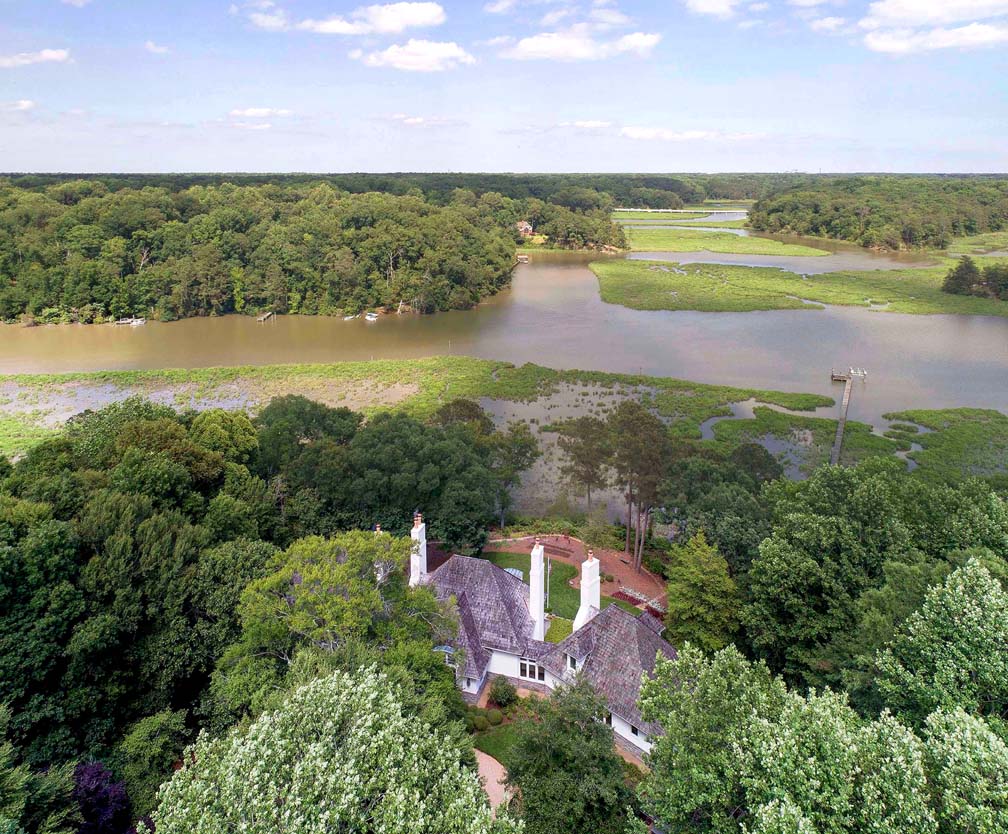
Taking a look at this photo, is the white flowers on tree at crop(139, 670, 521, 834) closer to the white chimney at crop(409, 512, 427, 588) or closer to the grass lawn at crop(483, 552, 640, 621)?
the white chimney at crop(409, 512, 427, 588)

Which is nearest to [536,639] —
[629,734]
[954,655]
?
[629,734]

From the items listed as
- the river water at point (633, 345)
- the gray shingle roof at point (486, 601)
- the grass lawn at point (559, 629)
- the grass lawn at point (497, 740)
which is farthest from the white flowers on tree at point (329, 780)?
the river water at point (633, 345)

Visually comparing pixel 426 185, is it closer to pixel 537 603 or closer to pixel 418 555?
pixel 418 555

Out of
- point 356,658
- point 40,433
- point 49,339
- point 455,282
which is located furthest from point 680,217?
point 356,658

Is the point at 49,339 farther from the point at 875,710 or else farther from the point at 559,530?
the point at 875,710

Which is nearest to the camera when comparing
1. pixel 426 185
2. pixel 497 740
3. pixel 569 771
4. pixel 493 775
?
pixel 569 771

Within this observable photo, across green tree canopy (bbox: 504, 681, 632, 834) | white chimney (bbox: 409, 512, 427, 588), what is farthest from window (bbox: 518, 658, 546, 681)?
green tree canopy (bbox: 504, 681, 632, 834)
